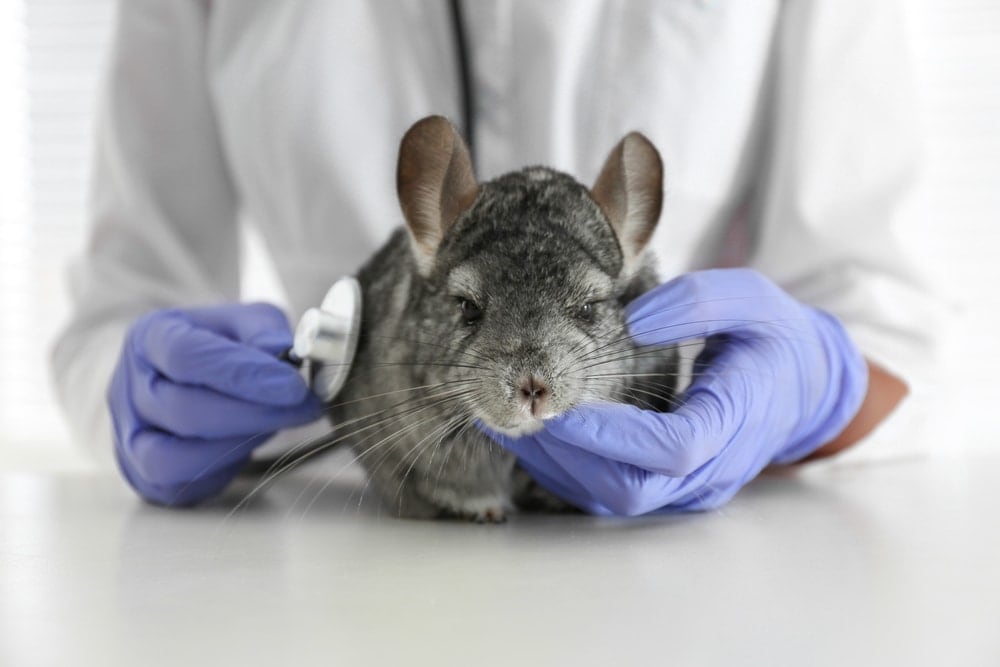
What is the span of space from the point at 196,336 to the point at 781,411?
1.17 m

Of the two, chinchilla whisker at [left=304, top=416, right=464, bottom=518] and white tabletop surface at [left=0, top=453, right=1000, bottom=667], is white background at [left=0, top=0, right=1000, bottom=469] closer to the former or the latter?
white tabletop surface at [left=0, top=453, right=1000, bottom=667]

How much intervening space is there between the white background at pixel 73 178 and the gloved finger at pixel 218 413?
2.13 meters

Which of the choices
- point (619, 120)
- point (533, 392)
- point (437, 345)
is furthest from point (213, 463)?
point (619, 120)

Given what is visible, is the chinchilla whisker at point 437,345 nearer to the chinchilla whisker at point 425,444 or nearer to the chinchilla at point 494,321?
the chinchilla at point 494,321

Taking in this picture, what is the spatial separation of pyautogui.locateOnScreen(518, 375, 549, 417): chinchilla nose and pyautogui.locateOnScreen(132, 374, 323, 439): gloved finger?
25.3 inches

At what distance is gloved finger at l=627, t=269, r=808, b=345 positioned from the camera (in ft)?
5.43

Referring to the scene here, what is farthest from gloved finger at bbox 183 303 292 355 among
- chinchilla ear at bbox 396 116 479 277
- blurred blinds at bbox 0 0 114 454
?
blurred blinds at bbox 0 0 114 454

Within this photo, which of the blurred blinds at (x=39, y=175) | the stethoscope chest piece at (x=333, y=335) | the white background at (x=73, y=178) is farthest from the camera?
the blurred blinds at (x=39, y=175)

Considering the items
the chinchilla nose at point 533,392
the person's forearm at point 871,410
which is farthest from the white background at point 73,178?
the chinchilla nose at point 533,392

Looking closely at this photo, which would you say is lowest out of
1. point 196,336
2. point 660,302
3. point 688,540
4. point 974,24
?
point 688,540

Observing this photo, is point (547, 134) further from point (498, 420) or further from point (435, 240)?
point (498, 420)

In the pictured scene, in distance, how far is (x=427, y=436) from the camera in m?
1.70

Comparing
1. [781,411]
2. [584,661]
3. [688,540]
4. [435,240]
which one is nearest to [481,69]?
[435,240]

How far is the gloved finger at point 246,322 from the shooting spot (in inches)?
80.4
